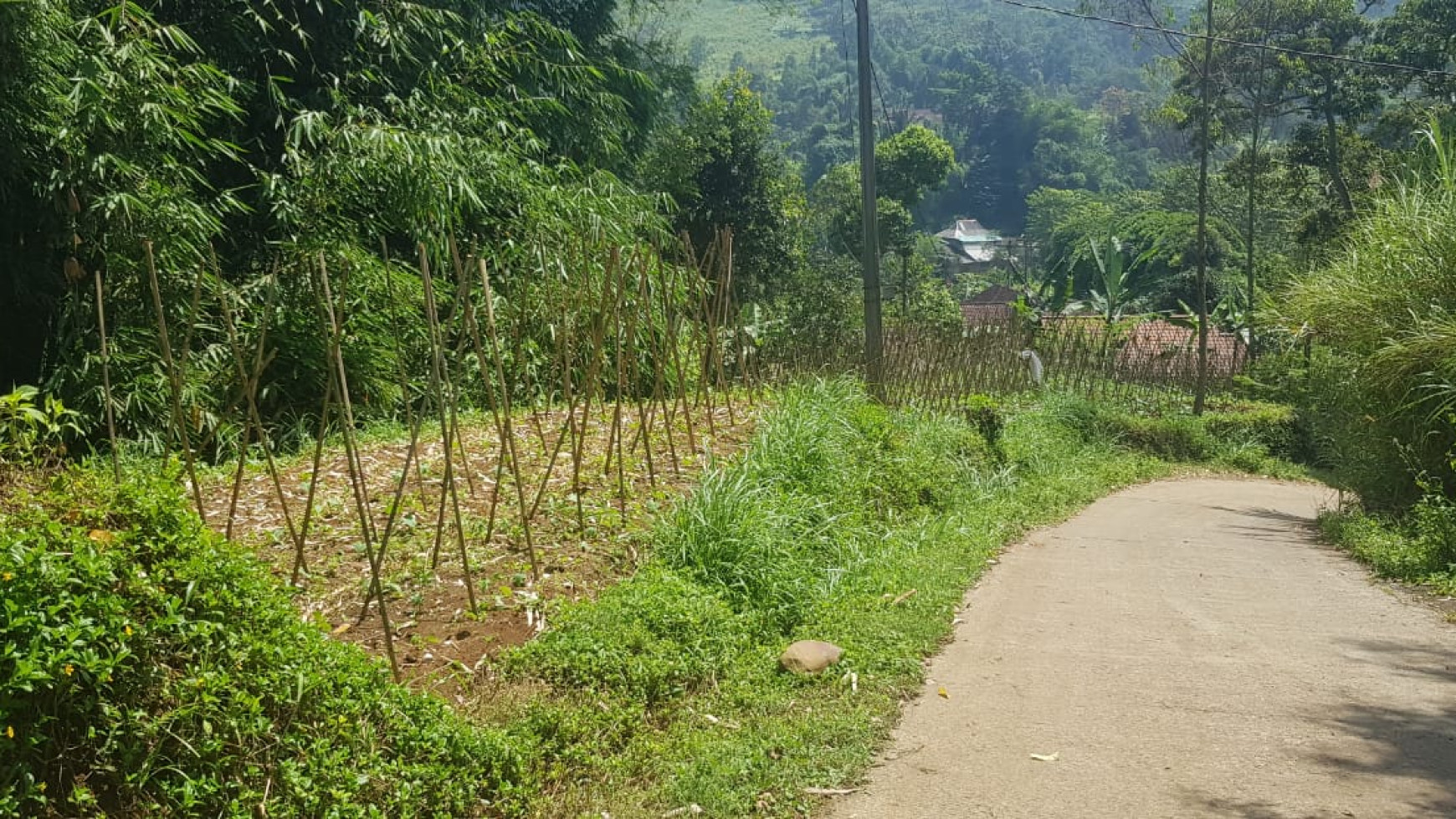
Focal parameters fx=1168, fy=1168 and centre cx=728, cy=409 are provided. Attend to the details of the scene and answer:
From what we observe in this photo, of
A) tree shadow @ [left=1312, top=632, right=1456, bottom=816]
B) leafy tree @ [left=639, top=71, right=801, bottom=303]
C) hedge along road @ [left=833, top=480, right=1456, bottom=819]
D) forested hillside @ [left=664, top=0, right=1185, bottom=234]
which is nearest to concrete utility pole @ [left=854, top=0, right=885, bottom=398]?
hedge along road @ [left=833, top=480, right=1456, bottom=819]

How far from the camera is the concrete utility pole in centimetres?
1327

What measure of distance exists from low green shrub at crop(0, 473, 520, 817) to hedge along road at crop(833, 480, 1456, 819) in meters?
1.59

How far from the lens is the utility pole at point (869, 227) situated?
13266 mm

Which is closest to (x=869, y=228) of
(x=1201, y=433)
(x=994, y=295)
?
(x=1201, y=433)

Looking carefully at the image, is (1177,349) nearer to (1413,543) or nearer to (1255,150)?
(1255,150)

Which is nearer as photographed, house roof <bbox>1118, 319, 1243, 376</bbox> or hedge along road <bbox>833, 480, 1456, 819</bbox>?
hedge along road <bbox>833, 480, 1456, 819</bbox>

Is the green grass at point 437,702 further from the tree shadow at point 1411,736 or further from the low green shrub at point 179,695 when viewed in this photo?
the tree shadow at point 1411,736

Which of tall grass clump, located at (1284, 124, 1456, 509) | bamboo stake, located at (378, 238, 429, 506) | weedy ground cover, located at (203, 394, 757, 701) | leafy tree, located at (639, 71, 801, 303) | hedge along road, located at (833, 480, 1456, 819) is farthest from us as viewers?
leafy tree, located at (639, 71, 801, 303)

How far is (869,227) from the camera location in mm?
13422

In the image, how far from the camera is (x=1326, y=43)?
2603 centimetres

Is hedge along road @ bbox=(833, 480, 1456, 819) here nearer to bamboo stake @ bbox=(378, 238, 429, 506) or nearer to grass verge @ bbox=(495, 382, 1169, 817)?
grass verge @ bbox=(495, 382, 1169, 817)

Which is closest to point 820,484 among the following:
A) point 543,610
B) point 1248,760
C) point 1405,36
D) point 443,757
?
point 543,610

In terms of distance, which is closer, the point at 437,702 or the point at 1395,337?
the point at 437,702

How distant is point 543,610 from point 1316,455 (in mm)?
19105
